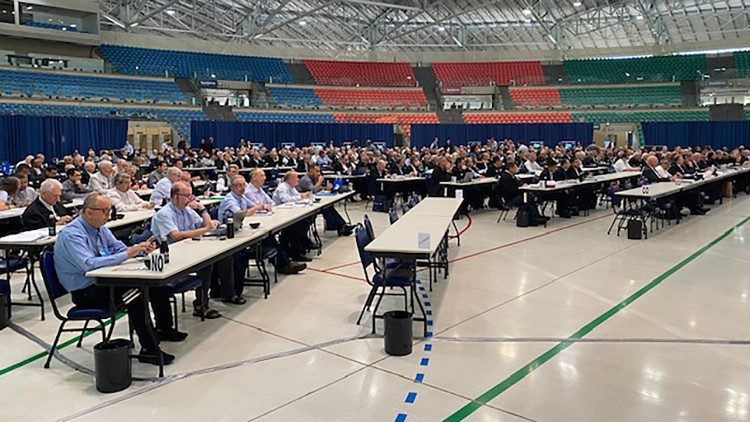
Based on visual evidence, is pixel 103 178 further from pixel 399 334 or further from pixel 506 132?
pixel 506 132

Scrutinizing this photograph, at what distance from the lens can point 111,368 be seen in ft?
16.0

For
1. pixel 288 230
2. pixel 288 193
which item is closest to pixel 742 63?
pixel 288 193

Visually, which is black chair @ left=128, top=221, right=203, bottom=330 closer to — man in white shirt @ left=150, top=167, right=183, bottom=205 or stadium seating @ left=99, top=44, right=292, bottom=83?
man in white shirt @ left=150, top=167, right=183, bottom=205

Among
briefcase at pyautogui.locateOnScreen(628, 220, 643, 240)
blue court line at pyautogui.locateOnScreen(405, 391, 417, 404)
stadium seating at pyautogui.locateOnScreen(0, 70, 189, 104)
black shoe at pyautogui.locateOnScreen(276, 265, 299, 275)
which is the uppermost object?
stadium seating at pyautogui.locateOnScreen(0, 70, 189, 104)

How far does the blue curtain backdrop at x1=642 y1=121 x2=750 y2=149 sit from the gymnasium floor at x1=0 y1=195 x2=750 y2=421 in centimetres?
2759

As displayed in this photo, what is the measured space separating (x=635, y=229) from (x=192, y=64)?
107ft

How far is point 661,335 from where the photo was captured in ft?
20.6

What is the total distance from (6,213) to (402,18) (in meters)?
35.5

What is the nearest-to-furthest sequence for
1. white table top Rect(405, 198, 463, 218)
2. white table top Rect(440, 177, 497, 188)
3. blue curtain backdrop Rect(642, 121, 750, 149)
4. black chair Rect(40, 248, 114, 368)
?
black chair Rect(40, 248, 114, 368), white table top Rect(405, 198, 463, 218), white table top Rect(440, 177, 497, 188), blue curtain backdrop Rect(642, 121, 750, 149)

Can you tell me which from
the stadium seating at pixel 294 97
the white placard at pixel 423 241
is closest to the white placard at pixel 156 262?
the white placard at pixel 423 241

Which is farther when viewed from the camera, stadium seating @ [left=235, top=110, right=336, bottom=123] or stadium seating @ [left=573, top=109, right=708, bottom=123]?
stadium seating @ [left=235, top=110, right=336, bottom=123]

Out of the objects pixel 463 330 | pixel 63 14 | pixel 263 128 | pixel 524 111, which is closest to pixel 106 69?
pixel 63 14

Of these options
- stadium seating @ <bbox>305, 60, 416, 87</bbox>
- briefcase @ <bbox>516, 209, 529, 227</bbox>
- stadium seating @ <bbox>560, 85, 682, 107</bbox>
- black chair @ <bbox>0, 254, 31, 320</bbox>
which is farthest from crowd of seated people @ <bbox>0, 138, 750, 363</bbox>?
stadium seating @ <bbox>305, 60, 416, 87</bbox>

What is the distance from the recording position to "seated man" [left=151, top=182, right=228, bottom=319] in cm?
674
